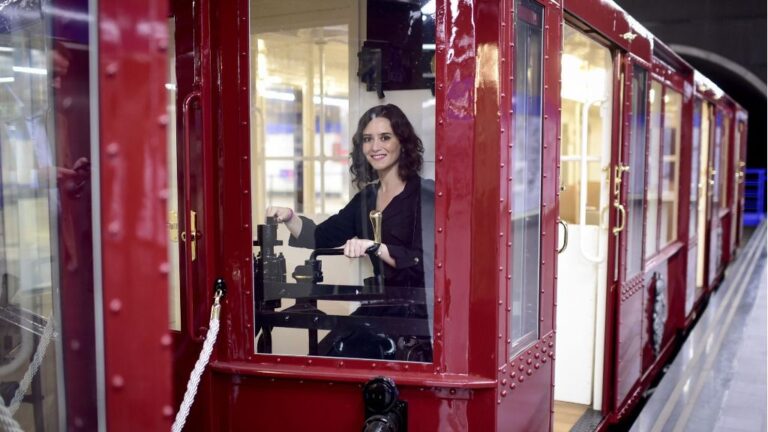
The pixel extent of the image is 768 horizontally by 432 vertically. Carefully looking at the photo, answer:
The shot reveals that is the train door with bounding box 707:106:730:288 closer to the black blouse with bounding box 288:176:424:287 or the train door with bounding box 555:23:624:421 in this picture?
the train door with bounding box 555:23:624:421

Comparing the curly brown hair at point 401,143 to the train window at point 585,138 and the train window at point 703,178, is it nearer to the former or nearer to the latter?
the train window at point 585,138

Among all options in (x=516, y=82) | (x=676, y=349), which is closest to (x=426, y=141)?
(x=516, y=82)

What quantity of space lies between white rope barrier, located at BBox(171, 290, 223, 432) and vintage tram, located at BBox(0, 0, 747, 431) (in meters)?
0.07

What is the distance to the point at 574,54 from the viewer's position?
16.3 feet

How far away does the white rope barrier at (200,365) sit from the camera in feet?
7.88

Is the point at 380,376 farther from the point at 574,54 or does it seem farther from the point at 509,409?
the point at 574,54

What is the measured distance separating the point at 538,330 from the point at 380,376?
793 millimetres

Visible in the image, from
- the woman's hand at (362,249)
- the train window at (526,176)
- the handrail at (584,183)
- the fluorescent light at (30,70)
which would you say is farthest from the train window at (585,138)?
the fluorescent light at (30,70)

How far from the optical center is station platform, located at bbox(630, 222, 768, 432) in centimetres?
468

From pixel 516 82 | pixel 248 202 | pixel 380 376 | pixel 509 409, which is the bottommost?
pixel 509 409

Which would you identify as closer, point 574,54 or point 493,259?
point 493,259

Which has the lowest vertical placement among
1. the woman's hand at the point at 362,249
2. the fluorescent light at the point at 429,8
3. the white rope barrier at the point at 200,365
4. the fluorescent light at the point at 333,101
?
the white rope barrier at the point at 200,365

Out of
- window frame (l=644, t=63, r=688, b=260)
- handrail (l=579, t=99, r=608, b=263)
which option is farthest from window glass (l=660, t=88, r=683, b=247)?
handrail (l=579, t=99, r=608, b=263)

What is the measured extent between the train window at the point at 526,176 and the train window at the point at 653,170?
222cm
